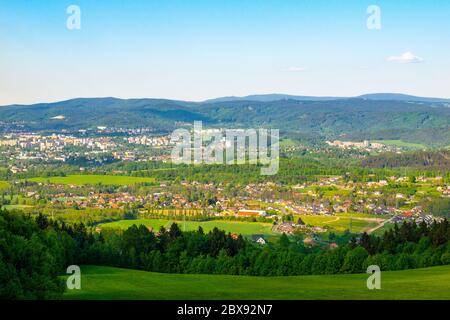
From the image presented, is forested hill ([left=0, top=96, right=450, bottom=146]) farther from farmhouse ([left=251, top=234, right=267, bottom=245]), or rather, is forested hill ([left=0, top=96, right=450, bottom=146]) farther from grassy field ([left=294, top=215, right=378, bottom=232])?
farmhouse ([left=251, top=234, right=267, bottom=245])

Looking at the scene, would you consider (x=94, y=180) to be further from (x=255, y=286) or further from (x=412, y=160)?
(x=255, y=286)

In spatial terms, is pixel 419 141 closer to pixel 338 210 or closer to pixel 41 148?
pixel 41 148

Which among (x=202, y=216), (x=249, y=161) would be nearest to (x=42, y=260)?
(x=202, y=216)

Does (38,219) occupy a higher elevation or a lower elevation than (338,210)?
higher

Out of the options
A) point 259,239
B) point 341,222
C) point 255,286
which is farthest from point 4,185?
point 255,286

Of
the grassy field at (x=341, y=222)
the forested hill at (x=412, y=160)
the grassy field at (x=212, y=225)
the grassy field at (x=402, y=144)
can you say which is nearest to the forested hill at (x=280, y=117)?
the grassy field at (x=402, y=144)

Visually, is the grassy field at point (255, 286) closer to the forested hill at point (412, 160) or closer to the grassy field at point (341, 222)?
the grassy field at point (341, 222)

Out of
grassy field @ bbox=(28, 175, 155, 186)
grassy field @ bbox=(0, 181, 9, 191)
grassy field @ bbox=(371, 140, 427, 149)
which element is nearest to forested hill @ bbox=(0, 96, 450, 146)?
grassy field @ bbox=(371, 140, 427, 149)
